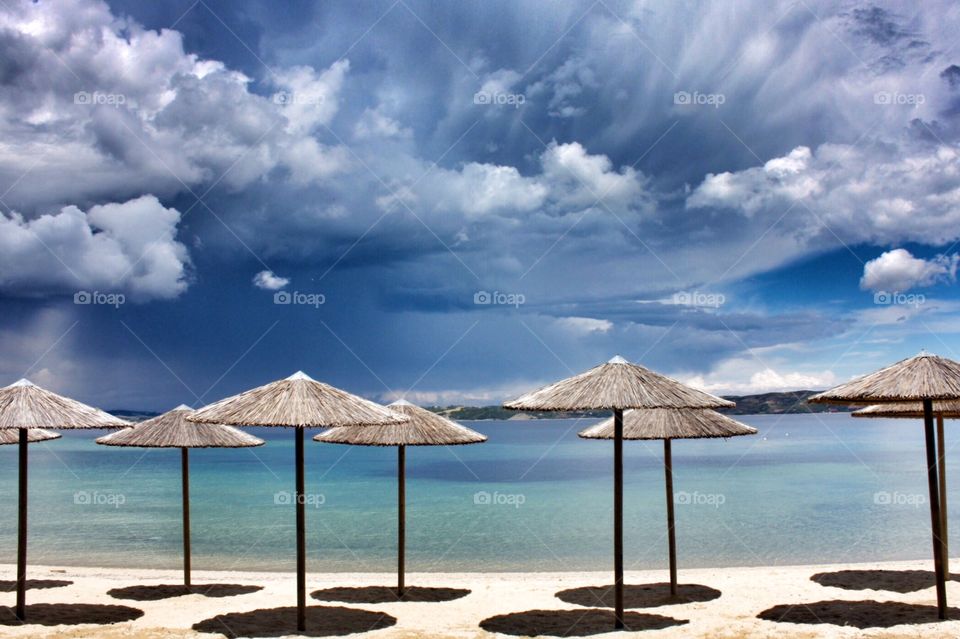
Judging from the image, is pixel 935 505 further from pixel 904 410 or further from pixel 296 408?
pixel 296 408

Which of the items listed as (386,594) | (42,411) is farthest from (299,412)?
(386,594)

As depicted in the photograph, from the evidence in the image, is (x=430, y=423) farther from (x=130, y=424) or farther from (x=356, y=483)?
(x=356, y=483)

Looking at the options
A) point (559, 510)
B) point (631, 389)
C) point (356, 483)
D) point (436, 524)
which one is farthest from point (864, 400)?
point (356, 483)

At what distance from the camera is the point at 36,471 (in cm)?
5662

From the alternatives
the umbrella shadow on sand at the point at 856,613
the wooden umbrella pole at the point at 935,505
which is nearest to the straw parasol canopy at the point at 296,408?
the umbrella shadow on sand at the point at 856,613

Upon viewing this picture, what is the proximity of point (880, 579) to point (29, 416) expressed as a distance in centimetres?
1051

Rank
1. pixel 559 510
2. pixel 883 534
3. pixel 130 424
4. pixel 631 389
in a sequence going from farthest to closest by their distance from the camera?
pixel 559 510, pixel 883 534, pixel 130 424, pixel 631 389

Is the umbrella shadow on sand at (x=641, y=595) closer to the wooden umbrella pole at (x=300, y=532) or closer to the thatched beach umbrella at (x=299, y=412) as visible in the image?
the wooden umbrella pole at (x=300, y=532)

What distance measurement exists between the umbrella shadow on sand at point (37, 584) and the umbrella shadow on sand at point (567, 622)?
6.70 meters

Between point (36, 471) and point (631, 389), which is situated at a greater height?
point (631, 389)

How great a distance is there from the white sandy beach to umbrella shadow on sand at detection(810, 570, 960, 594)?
0.28 ft

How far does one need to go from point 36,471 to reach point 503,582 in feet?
179

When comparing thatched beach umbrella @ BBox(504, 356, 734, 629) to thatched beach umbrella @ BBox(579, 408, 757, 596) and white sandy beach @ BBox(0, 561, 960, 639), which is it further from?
thatched beach umbrella @ BBox(579, 408, 757, 596)

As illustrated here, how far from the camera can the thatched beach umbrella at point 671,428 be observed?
32.7ft
